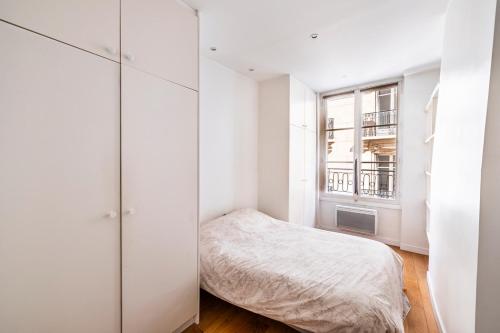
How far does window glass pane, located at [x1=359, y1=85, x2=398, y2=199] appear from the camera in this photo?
11.2ft

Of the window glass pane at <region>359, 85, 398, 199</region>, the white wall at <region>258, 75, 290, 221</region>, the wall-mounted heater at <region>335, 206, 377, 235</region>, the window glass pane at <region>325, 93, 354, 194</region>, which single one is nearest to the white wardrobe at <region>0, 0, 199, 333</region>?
Result: the white wall at <region>258, 75, 290, 221</region>

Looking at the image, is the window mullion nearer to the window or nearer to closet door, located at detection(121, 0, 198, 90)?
the window

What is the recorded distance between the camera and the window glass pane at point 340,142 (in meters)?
3.76

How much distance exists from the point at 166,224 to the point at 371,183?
3338mm

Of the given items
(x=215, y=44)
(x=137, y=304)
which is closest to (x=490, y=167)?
(x=137, y=304)

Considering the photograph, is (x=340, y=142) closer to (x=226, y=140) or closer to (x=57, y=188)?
(x=226, y=140)

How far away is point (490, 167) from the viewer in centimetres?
95

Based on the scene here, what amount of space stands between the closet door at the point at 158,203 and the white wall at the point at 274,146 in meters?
1.70

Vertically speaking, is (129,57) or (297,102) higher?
(297,102)

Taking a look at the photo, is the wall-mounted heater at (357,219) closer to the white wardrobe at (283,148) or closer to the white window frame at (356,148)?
the white window frame at (356,148)

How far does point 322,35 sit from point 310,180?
224cm

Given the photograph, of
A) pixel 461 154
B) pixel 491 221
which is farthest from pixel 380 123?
pixel 491 221

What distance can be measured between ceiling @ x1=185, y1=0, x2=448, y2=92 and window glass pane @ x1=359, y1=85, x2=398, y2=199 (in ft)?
1.62

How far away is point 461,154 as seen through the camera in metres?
1.26
